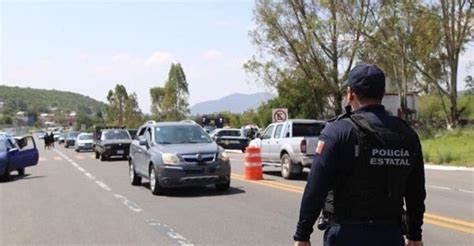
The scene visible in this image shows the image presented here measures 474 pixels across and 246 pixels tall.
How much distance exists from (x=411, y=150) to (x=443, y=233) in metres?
5.83

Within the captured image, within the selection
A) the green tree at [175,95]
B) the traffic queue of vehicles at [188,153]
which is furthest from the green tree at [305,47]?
the green tree at [175,95]

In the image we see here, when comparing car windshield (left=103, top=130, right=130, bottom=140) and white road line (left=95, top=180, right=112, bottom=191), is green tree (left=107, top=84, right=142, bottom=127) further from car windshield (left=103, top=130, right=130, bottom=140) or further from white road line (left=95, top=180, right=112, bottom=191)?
white road line (left=95, top=180, right=112, bottom=191)

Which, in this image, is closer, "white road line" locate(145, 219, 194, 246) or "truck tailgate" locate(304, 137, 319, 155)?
"white road line" locate(145, 219, 194, 246)

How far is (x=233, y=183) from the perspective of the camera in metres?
17.4

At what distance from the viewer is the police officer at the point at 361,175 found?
12.1ft

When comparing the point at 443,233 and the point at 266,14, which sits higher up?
the point at 266,14

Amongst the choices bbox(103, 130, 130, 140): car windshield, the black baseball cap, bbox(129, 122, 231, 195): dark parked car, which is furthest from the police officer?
bbox(103, 130, 130, 140): car windshield

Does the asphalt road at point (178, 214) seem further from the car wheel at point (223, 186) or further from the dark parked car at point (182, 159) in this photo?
the dark parked car at point (182, 159)

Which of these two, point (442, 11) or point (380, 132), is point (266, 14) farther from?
point (380, 132)

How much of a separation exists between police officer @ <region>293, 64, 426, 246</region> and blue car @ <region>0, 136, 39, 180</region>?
18581 mm

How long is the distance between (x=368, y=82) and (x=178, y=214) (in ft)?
27.6

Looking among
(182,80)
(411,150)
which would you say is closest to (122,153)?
(411,150)

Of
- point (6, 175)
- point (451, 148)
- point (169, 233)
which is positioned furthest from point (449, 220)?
point (451, 148)

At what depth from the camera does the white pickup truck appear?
1803 centimetres
